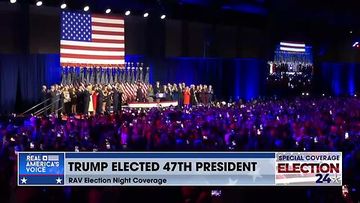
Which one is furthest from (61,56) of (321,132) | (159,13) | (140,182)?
(140,182)

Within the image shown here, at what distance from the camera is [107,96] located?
35531mm

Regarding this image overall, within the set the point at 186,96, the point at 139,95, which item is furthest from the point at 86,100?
the point at 186,96

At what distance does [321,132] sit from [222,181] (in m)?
8.21

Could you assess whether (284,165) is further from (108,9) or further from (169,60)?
(169,60)

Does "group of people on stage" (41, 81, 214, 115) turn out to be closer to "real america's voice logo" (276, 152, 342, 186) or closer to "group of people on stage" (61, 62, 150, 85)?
"group of people on stage" (61, 62, 150, 85)

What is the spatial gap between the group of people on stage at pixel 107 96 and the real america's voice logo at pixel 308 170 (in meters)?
24.6

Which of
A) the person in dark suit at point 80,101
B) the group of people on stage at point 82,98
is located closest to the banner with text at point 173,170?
the group of people on stage at point 82,98

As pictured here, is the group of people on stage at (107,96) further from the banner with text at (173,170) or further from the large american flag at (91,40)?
the banner with text at (173,170)

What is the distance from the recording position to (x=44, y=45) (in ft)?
122

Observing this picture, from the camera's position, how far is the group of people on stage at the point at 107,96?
3309 centimetres

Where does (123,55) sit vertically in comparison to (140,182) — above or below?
above

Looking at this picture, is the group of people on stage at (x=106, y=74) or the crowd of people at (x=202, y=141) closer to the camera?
the crowd of people at (x=202, y=141)

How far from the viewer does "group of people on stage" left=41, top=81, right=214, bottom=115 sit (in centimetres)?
3309

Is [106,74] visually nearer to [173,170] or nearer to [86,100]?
[86,100]
